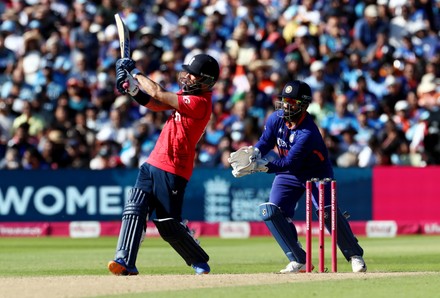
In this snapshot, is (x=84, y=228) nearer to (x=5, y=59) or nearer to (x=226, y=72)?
(x=226, y=72)

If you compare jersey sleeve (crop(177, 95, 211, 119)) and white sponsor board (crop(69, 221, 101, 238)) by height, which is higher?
jersey sleeve (crop(177, 95, 211, 119))

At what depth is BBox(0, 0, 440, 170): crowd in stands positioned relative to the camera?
68.5ft

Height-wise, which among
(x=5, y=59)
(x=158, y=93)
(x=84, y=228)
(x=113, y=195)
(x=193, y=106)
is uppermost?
(x=5, y=59)

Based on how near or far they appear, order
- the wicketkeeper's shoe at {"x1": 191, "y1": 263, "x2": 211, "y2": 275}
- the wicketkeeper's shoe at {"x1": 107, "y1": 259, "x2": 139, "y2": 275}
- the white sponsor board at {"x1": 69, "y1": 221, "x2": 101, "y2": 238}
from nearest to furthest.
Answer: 1. the wicketkeeper's shoe at {"x1": 107, "y1": 259, "x2": 139, "y2": 275}
2. the wicketkeeper's shoe at {"x1": 191, "y1": 263, "x2": 211, "y2": 275}
3. the white sponsor board at {"x1": 69, "y1": 221, "x2": 101, "y2": 238}

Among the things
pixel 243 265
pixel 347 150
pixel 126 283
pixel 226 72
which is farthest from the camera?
pixel 226 72

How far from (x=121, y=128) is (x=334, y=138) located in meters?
3.80

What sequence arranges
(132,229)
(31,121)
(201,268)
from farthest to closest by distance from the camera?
1. (31,121)
2. (201,268)
3. (132,229)

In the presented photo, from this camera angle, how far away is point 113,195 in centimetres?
2056

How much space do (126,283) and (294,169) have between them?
2.31 metres

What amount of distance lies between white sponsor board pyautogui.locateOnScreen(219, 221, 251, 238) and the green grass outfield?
0.52 m

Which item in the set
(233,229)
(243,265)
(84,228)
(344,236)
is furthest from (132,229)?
(84,228)

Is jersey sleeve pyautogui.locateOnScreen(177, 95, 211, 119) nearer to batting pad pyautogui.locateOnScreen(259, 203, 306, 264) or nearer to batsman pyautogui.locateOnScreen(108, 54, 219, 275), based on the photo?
batsman pyautogui.locateOnScreen(108, 54, 219, 275)

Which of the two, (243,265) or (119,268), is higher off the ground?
(119,268)

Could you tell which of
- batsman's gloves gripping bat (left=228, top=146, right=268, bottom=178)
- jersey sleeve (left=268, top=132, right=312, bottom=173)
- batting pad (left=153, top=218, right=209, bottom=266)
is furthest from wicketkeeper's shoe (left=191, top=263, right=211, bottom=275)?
jersey sleeve (left=268, top=132, right=312, bottom=173)
